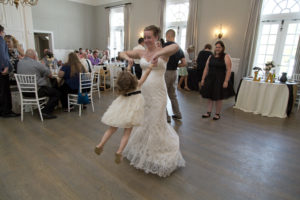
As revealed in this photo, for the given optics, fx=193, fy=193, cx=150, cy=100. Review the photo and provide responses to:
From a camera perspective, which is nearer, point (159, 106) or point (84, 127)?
point (159, 106)

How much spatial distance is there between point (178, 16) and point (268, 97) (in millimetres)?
5278

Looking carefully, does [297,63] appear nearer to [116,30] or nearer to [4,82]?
[4,82]

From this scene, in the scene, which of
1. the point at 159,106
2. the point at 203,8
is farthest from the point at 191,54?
the point at 159,106

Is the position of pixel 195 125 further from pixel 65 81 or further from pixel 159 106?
pixel 65 81

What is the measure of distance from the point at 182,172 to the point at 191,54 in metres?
5.82

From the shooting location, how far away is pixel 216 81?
3.67 metres

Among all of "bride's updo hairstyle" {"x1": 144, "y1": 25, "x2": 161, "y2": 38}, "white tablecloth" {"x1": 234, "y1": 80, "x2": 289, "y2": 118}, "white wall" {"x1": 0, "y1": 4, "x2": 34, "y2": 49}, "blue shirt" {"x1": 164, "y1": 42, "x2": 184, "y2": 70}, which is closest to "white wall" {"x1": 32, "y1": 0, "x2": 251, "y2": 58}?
"white wall" {"x1": 0, "y1": 4, "x2": 34, "y2": 49}

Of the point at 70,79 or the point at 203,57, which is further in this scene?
the point at 203,57

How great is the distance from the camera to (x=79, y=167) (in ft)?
7.13

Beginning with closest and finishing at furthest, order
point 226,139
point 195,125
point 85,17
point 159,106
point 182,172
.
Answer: point 159,106, point 182,172, point 226,139, point 195,125, point 85,17

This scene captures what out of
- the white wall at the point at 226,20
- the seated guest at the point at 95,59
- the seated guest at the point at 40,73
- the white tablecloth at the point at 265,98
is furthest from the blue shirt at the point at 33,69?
the white wall at the point at 226,20

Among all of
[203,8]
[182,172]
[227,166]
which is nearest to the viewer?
[182,172]

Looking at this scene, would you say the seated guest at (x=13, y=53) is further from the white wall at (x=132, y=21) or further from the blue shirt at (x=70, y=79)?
the white wall at (x=132, y=21)

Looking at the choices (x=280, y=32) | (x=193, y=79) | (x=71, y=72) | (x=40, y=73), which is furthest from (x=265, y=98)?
(x=40, y=73)
